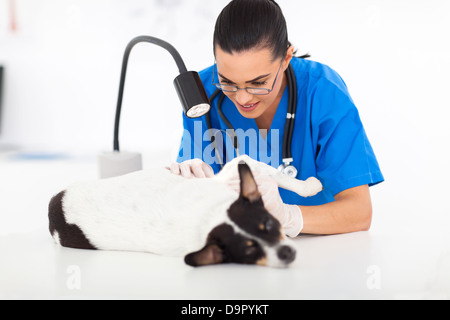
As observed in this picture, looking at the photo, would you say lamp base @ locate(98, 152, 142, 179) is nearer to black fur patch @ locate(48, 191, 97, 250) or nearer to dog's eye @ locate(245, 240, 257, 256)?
black fur patch @ locate(48, 191, 97, 250)

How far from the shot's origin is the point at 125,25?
332 centimetres

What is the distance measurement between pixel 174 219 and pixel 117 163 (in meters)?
0.72

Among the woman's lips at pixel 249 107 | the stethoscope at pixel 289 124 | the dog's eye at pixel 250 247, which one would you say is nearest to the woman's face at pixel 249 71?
the woman's lips at pixel 249 107

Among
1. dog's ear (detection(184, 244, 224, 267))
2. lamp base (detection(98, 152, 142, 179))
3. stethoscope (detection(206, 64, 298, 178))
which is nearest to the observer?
dog's ear (detection(184, 244, 224, 267))

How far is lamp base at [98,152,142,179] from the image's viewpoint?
5.45ft

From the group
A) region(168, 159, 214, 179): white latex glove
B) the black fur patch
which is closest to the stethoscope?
region(168, 159, 214, 179): white latex glove

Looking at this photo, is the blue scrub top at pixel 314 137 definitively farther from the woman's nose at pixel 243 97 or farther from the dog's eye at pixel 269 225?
the dog's eye at pixel 269 225

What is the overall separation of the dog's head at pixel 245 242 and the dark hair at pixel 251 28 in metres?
0.40

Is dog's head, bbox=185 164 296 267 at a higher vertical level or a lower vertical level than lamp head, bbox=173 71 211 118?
lower

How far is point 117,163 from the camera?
166cm

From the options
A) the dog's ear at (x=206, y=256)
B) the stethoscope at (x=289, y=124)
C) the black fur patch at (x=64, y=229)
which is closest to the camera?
the dog's ear at (x=206, y=256)

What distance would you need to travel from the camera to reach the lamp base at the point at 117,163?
1.66 m

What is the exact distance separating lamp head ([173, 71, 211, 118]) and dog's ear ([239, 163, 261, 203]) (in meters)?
0.27

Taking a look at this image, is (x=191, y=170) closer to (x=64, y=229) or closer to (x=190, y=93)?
(x=190, y=93)
